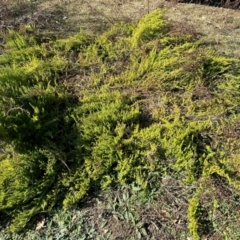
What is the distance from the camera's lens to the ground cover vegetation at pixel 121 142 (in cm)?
308

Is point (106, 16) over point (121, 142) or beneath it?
over

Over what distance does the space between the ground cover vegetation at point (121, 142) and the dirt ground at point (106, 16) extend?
48cm

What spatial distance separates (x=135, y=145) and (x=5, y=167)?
3.63ft

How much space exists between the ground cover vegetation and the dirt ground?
48cm

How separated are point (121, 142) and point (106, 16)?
2.08 meters

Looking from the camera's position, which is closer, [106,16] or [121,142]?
[121,142]

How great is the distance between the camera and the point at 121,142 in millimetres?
3369

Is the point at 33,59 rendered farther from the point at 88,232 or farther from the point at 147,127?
the point at 88,232

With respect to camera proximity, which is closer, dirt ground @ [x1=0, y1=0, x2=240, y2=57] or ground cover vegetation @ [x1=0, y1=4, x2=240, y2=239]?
ground cover vegetation @ [x1=0, y1=4, x2=240, y2=239]

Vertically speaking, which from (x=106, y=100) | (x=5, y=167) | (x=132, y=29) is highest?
(x=132, y=29)

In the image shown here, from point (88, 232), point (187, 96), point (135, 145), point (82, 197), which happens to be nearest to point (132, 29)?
point (187, 96)

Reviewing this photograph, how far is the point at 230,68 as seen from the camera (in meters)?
4.03

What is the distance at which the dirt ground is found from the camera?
15.1 feet

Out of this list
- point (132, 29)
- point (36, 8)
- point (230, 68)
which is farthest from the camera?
point (36, 8)
